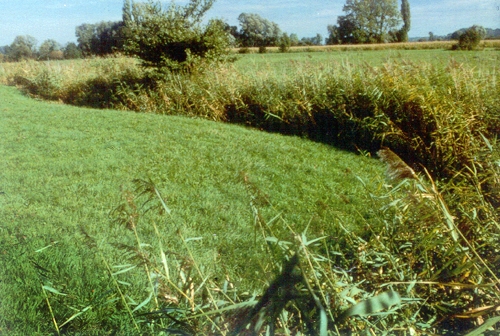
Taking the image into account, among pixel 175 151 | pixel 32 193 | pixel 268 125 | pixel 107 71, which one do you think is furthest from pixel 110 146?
pixel 107 71

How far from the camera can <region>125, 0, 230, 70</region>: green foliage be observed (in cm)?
1030

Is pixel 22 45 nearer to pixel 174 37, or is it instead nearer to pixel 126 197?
pixel 174 37

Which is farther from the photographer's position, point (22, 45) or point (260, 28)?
point (22, 45)

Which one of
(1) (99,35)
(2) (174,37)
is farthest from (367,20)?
(2) (174,37)

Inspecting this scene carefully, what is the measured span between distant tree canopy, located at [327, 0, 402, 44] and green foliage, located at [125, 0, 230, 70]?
7.13 m

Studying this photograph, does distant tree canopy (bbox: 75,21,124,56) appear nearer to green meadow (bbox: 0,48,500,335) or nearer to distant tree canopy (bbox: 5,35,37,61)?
distant tree canopy (bbox: 5,35,37,61)

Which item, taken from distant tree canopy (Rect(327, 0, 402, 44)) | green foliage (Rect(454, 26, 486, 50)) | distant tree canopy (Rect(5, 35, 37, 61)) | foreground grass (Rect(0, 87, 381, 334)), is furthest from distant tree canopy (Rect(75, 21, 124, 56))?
green foliage (Rect(454, 26, 486, 50))

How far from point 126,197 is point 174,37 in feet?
31.0

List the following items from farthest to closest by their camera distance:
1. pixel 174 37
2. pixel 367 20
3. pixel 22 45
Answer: pixel 174 37 → pixel 22 45 → pixel 367 20

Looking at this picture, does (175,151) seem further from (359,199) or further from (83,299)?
(83,299)

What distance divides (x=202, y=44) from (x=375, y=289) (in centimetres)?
943

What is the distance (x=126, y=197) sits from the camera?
4.99 feet

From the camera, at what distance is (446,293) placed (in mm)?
1871

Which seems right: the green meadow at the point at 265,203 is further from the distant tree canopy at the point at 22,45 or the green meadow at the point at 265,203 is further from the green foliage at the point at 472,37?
the distant tree canopy at the point at 22,45
